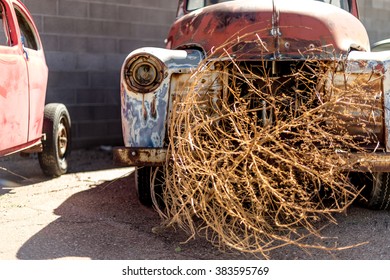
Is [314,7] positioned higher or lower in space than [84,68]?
higher

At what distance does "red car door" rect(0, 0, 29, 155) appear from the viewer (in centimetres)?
498

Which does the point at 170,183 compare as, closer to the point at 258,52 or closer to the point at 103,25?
the point at 258,52

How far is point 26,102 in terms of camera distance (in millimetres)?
5504

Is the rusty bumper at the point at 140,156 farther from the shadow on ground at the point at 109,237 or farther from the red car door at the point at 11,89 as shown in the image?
the red car door at the point at 11,89

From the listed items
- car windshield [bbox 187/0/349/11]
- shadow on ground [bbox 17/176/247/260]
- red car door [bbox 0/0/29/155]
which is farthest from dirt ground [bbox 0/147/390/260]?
car windshield [bbox 187/0/349/11]

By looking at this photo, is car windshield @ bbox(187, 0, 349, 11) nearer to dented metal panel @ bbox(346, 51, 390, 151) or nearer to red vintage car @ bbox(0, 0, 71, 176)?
dented metal panel @ bbox(346, 51, 390, 151)

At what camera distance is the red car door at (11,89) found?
498 cm

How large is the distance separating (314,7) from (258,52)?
2.07 ft

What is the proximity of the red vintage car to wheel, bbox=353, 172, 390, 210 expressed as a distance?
2667mm

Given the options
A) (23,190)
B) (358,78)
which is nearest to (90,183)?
(23,190)

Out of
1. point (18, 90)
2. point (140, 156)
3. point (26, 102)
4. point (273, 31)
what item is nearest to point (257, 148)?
point (140, 156)

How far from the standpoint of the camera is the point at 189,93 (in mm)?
4043

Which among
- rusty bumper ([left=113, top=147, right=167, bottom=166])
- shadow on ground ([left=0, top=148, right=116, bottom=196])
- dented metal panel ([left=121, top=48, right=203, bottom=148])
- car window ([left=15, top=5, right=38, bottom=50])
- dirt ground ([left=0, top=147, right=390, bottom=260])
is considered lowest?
shadow on ground ([left=0, top=148, right=116, bottom=196])

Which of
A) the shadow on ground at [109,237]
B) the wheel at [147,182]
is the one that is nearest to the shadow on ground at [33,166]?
the shadow on ground at [109,237]
